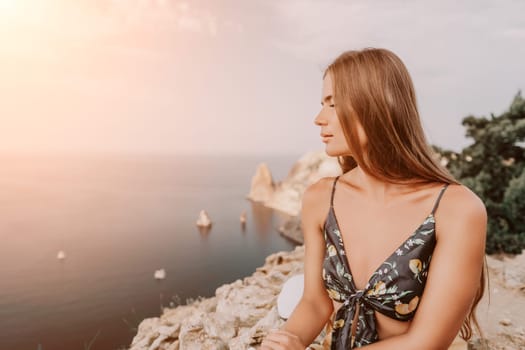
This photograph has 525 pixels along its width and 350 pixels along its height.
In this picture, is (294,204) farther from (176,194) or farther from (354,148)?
(354,148)

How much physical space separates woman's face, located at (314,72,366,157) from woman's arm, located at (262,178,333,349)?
0.43 metres

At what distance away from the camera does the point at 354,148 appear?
1.73 m

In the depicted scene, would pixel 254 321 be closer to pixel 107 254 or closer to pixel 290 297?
pixel 290 297

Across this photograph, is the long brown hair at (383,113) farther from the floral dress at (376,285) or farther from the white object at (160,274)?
the white object at (160,274)

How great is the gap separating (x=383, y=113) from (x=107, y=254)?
78.6 meters

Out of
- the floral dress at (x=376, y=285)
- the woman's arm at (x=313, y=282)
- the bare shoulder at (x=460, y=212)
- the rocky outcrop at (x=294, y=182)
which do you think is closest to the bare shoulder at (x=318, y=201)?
the woman's arm at (x=313, y=282)

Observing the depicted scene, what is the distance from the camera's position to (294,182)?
359ft

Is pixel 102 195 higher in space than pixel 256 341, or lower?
lower

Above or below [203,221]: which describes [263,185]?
above

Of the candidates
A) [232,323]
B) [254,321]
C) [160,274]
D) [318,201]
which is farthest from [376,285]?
[160,274]

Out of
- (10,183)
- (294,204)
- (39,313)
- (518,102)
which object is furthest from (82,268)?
(10,183)

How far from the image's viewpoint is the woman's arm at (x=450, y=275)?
1547mm

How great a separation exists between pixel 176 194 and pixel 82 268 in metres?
76.7

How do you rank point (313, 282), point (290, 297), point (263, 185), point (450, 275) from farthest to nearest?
point (263, 185)
point (290, 297)
point (313, 282)
point (450, 275)
